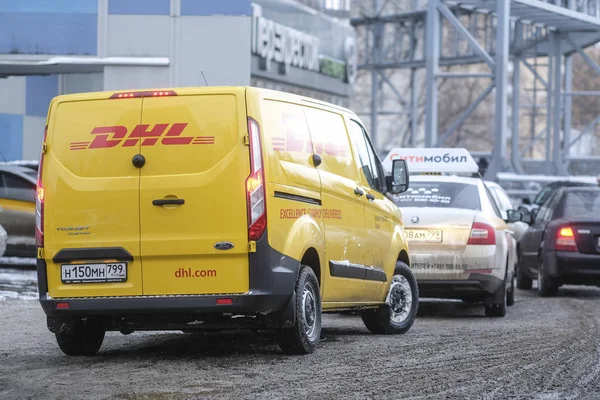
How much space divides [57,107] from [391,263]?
365cm

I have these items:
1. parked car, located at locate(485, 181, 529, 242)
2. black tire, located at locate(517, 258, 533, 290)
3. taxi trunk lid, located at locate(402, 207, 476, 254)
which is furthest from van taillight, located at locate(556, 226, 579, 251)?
taxi trunk lid, located at locate(402, 207, 476, 254)

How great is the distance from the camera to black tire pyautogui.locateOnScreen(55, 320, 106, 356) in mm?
9766

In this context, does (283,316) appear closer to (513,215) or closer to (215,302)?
(215,302)

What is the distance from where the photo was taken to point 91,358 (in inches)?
384

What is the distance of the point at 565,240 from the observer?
17.3 metres

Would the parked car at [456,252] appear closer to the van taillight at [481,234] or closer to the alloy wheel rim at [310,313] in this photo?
the van taillight at [481,234]

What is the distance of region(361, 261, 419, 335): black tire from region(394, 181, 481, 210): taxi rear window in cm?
204

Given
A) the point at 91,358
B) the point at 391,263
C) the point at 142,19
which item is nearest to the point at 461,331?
the point at 391,263

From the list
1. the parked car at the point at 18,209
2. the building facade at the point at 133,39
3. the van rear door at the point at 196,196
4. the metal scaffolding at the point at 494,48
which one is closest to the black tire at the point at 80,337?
the van rear door at the point at 196,196

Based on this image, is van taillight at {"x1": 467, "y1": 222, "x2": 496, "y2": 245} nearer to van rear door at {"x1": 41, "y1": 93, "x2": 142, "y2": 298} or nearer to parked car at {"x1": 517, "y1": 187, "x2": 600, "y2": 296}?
parked car at {"x1": 517, "y1": 187, "x2": 600, "y2": 296}

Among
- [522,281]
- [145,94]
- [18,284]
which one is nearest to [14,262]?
[18,284]

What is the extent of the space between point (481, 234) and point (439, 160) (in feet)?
12.8

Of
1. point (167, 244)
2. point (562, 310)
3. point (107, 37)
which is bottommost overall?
point (562, 310)

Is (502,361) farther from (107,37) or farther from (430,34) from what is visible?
(430,34)
